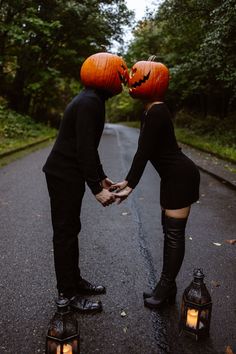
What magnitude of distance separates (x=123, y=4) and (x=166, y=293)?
2274 centimetres

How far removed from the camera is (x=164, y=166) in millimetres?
2836

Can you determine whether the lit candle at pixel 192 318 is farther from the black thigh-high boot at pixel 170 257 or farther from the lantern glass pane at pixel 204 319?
the black thigh-high boot at pixel 170 257

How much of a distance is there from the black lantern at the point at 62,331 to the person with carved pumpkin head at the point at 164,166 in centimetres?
101

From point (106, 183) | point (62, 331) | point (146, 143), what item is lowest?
point (62, 331)

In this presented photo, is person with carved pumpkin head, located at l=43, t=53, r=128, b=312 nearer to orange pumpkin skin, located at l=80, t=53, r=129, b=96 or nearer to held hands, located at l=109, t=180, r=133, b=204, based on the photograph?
orange pumpkin skin, located at l=80, t=53, r=129, b=96

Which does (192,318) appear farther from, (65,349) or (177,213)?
(65,349)

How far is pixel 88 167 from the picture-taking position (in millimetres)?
2561

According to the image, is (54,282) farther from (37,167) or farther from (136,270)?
(37,167)

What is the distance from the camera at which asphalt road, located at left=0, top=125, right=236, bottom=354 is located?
2.56 m

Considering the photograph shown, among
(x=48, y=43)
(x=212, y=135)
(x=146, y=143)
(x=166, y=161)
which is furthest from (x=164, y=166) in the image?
(x=48, y=43)

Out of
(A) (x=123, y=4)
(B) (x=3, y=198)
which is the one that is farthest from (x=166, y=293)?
(A) (x=123, y=4)

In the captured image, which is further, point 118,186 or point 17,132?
point 17,132

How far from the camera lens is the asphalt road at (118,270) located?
2.56 m

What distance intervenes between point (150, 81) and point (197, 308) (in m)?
1.76
